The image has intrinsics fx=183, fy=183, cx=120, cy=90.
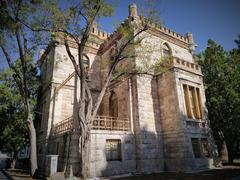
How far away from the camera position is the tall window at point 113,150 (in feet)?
39.5

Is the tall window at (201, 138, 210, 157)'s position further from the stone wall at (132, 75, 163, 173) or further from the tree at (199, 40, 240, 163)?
the stone wall at (132, 75, 163, 173)

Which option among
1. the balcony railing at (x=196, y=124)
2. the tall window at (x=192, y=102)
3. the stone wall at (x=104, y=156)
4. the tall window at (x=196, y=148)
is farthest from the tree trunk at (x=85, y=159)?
the tall window at (x=192, y=102)

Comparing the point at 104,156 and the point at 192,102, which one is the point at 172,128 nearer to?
the point at 192,102

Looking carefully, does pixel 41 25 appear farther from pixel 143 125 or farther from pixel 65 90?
pixel 143 125

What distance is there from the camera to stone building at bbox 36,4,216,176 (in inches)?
481

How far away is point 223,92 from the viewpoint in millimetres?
16797

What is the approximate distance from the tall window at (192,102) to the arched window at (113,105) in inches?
233

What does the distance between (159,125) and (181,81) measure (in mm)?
3875

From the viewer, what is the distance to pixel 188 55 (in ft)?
65.9

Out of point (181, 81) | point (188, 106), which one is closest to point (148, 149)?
point (188, 106)

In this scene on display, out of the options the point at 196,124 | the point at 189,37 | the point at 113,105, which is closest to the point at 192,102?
the point at 196,124

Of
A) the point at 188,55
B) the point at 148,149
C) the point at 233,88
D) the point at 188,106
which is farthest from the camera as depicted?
the point at 188,55

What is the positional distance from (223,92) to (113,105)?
33.5 feet

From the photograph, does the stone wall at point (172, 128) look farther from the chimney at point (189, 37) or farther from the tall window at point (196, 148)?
the chimney at point (189, 37)
